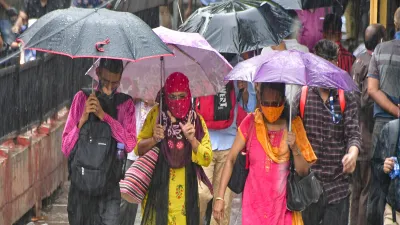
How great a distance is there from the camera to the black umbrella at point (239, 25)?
372 inches

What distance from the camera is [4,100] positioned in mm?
10414

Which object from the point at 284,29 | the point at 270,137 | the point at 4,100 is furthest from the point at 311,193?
the point at 4,100

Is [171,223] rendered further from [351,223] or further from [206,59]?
[351,223]

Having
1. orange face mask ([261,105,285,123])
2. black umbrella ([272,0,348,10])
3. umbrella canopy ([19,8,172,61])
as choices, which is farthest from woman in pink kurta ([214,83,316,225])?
black umbrella ([272,0,348,10])

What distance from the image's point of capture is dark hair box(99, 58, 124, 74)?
7.79 m

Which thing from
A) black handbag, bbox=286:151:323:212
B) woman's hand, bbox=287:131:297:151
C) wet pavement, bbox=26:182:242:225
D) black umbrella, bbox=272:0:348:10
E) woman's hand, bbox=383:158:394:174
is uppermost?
black umbrella, bbox=272:0:348:10

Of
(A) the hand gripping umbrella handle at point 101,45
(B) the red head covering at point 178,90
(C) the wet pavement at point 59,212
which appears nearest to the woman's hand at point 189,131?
(B) the red head covering at point 178,90

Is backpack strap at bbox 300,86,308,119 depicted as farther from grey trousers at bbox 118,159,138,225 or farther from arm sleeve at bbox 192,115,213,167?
grey trousers at bbox 118,159,138,225

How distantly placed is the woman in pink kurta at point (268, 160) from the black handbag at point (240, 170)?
25 millimetres

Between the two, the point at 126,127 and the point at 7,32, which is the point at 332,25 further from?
the point at 7,32

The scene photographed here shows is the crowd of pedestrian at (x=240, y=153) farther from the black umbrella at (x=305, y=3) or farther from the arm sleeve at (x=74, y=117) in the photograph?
the black umbrella at (x=305, y=3)

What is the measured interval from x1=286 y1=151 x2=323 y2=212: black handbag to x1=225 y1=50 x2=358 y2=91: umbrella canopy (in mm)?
596

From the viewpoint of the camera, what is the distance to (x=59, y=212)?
1179 cm

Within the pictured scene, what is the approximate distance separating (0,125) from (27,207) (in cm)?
112
